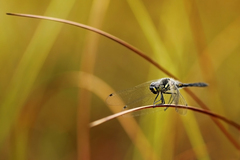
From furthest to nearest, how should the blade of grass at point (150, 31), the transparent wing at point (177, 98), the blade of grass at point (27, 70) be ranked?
1. the blade of grass at point (150, 31)
2. the blade of grass at point (27, 70)
3. the transparent wing at point (177, 98)

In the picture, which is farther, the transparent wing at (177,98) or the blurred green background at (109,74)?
the blurred green background at (109,74)

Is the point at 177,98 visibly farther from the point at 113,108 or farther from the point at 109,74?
the point at 109,74

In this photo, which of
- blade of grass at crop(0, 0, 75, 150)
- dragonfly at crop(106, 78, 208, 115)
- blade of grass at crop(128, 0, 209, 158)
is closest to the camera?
dragonfly at crop(106, 78, 208, 115)

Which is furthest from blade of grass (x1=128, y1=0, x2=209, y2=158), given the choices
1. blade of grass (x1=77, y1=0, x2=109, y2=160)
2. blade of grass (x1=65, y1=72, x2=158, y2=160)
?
blade of grass (x1=65, y1=72, x2=158, y2=160)

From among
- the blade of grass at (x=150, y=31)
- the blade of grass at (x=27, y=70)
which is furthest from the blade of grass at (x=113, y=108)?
the blade of grass at (x=150, y=31)

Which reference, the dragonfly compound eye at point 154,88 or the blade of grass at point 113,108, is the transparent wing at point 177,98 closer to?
the dragonfly compound eye at point 154,88

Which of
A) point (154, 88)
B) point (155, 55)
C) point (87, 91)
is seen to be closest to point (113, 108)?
point (87, 91)

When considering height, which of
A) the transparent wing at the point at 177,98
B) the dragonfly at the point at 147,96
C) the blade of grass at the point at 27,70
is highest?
the blade of grass at the point at 27,70

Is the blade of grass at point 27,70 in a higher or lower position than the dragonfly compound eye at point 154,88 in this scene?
higher

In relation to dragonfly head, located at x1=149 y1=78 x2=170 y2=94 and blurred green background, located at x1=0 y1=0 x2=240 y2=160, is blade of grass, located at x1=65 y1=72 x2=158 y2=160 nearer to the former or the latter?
blurred green background, located at x1=0 y1=0 x2=240 y2=160
